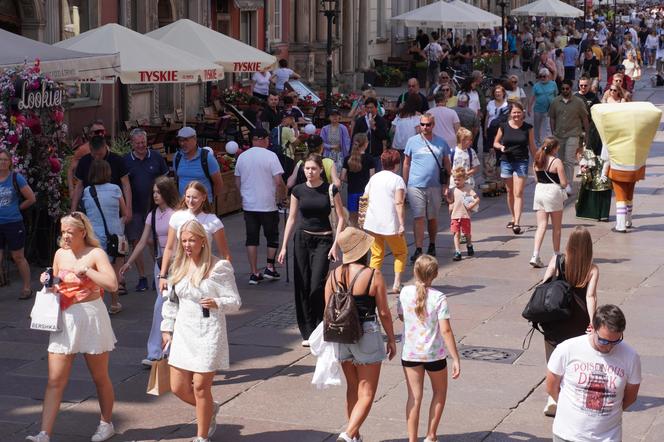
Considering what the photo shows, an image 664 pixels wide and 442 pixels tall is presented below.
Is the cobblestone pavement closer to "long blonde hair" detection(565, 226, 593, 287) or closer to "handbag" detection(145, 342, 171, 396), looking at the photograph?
"handbag" detection(145, 342, 171, 396)

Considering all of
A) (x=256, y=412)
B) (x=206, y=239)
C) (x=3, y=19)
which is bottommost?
(x=256, y=412)

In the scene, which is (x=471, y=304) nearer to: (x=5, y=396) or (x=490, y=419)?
(x=490, y=419)

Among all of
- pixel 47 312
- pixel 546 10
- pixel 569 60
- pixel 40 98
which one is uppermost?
pixel 546 10

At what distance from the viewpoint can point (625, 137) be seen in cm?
1711

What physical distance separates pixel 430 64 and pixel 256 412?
31153mm

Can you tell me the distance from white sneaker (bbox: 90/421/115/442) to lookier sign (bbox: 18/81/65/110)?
6.27 metres

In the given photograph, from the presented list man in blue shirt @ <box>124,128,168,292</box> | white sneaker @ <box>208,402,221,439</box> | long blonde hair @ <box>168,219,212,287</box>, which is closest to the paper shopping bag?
white sneaker @ <box>208,402,221,439</box>

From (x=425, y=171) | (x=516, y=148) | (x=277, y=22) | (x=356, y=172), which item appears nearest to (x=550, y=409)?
(x=425, y=171)

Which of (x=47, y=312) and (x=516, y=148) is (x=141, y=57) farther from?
(x=47, y=312)

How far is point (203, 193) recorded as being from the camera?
10383 millimetres

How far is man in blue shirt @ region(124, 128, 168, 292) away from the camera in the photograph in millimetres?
13773

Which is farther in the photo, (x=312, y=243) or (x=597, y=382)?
(x=312, y=243)

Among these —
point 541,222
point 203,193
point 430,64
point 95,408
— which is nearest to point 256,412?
point 95,408

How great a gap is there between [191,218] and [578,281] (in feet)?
10.4
